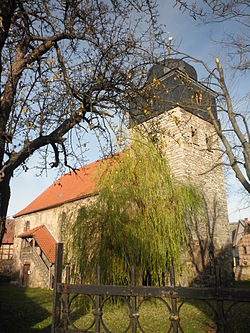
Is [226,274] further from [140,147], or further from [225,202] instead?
[140,147]

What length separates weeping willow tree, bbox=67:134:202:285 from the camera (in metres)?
8.63

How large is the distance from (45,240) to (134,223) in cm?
1349

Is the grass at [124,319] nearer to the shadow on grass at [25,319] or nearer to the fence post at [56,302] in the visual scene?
the shadow on grass at [25,319]

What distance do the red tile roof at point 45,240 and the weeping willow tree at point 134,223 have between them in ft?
34.9

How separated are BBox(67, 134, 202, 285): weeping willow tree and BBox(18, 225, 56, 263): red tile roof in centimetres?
1064

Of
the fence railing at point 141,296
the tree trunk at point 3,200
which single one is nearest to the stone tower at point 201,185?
the tree trunk at point 3,200

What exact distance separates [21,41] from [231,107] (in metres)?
6.63

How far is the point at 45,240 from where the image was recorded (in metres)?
20.5

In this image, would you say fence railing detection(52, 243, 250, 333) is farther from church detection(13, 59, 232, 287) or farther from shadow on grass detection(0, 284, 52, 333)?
church detection(13, 59, 232, 287)

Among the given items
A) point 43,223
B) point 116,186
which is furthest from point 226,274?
point 43,223

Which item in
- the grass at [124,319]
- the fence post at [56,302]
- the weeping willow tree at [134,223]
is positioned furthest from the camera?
the weeping willow tree at [134,223]

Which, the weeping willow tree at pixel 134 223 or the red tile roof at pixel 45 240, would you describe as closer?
the weeping willow tree at pixel 134 223

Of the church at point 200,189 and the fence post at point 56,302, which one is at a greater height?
the church at point 200,189

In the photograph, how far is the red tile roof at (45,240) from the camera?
19453mm
